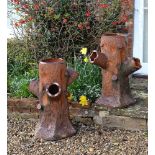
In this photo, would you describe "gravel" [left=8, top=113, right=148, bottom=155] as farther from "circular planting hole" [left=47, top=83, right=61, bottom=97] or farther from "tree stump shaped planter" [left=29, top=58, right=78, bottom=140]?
"circular planting hole" [left=47, top=83, right=61, bottom=97]

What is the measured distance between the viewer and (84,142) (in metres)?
3.48

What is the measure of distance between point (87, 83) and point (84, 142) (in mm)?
959

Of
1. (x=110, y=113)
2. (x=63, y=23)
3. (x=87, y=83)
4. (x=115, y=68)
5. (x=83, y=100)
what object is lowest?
(x=110, y=113)

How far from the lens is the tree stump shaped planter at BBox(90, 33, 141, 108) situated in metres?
3.83

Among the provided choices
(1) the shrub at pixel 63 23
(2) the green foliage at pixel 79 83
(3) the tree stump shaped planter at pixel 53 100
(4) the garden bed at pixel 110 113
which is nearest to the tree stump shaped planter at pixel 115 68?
(4) the garden bed at pixel 110 113

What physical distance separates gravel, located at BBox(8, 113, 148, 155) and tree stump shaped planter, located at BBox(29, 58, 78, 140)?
0.09 meters

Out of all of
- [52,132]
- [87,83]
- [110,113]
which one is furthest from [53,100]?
[87,83]

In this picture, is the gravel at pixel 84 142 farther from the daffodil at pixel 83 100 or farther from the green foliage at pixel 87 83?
the green foliage at pixel 87 83

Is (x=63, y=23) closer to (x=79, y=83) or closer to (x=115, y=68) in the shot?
(x=79, y=83)

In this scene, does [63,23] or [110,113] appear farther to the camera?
[63,23]

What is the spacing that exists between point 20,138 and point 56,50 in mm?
1839

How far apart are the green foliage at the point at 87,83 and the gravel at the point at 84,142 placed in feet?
0.98

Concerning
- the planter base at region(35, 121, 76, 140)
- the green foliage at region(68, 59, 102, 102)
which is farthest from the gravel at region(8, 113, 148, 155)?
the green foliage at region(68, 59, 102, 102)
